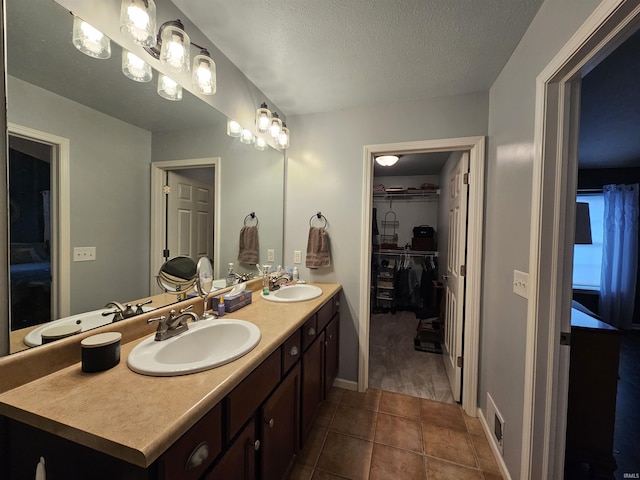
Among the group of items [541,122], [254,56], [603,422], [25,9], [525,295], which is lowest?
[603,422]

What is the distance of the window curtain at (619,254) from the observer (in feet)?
11.1

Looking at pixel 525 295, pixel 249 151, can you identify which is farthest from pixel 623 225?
pixel 249 151

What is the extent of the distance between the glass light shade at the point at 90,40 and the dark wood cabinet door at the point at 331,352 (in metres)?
1.82

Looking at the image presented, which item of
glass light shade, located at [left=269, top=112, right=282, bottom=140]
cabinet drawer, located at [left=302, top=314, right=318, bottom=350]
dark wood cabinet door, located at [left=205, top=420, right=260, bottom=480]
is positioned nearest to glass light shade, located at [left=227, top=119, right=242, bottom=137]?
glass light shade, located at [left=269, top=112, right=282, bottom=140]

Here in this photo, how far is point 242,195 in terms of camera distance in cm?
188

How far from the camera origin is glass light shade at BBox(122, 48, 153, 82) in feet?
3.38

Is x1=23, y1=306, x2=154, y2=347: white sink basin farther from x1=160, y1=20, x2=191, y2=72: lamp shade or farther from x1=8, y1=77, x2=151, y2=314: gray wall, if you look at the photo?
x1=160, y1=20, x2=191, y2=72: lamp shade

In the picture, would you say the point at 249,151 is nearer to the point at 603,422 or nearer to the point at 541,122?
the point at 541,122

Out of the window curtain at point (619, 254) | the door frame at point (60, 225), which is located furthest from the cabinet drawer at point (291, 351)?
the window curtain at point (619, 254)

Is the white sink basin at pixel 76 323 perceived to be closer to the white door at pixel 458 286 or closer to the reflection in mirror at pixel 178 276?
the reflection in mirror at pixel 178 276

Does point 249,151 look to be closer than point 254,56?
No

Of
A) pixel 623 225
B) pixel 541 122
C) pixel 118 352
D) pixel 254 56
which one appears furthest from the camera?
pixel 623 225

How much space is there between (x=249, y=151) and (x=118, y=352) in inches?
58.9

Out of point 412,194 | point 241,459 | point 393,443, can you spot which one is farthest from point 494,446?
point 412,194
